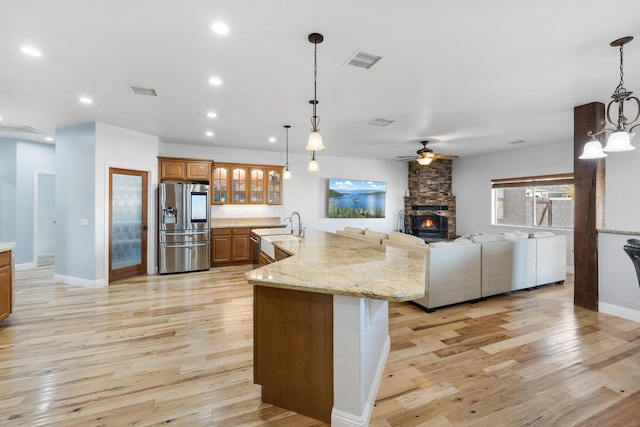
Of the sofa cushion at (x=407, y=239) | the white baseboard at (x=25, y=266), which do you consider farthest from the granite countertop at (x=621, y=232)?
the white baseboard at (x=25, y=266)

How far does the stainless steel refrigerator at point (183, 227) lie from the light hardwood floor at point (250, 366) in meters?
1.58

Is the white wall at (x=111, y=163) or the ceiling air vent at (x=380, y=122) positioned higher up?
the ceiling air vent at (x=380, y=122)

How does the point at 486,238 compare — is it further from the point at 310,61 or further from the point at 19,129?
the point at 19,129

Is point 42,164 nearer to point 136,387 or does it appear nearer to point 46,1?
point 46,1

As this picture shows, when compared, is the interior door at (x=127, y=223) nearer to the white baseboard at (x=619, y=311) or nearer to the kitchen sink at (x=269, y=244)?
the kitchen sink at (x=269, y=244)

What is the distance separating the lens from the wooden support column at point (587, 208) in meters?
3.67

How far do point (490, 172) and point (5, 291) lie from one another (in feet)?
29.4

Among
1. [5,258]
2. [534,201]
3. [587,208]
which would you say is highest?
[534,201]

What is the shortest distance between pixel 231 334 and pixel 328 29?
2.97 metres

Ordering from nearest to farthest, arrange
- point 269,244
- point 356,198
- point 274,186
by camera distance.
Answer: point 269,244
point 274,186
point 356,198

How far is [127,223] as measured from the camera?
17.6ft

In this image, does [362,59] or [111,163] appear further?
[111,163]

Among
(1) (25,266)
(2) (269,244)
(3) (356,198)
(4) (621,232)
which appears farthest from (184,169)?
(4) (621,232)

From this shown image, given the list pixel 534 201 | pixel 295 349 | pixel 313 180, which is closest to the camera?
pixel 295 349
